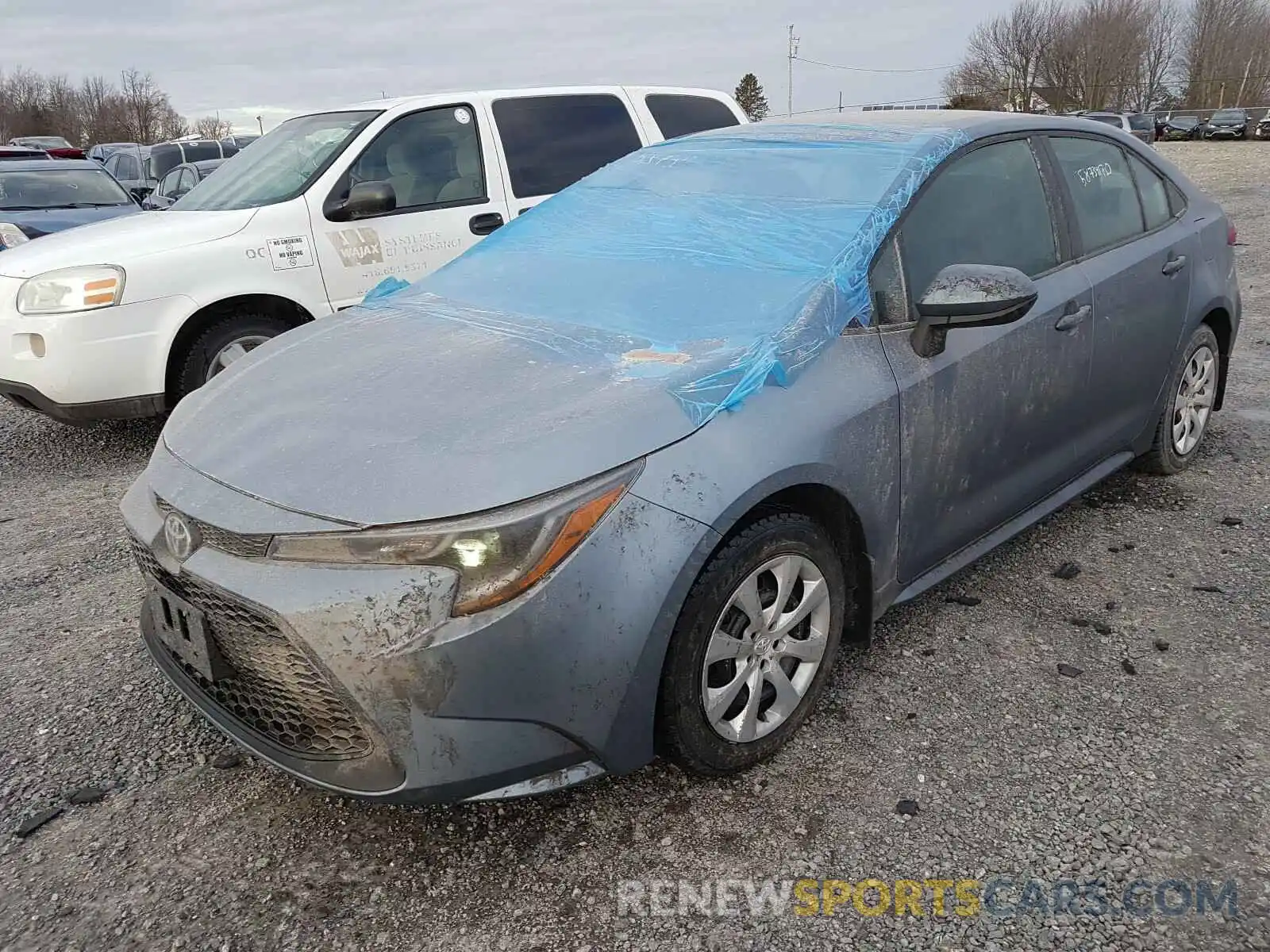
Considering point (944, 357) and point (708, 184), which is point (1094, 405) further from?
point (708, 184)

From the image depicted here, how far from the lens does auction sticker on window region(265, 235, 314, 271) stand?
515 centimetres

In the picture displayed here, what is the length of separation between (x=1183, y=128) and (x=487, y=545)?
46.3 m

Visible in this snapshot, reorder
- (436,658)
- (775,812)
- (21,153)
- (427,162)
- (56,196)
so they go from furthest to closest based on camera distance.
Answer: (21,153)
(56,196)
(427,162)
(775,812)
(436,658)

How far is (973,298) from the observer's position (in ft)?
8.43

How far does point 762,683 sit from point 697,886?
524 millimetres

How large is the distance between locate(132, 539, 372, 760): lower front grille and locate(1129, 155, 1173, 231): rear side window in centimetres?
348

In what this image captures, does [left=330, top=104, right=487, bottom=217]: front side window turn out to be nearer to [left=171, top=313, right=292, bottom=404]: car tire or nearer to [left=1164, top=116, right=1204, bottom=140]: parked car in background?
[left=171, top=313, right=292, bottom=404]: car tire

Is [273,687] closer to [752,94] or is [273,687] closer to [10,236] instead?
[10,236]

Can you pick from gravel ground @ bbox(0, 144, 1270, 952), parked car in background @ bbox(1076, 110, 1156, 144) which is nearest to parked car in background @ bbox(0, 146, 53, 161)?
gravel ground @ bbox(0, 144, 1270, 952)

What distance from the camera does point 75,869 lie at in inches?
87.6

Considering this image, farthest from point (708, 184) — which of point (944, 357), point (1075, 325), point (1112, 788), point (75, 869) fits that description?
point (75, 869)

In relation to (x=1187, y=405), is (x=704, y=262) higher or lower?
higher

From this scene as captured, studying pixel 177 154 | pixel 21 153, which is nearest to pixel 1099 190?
pixel 21 153

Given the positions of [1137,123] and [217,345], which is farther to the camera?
[1137,123]
